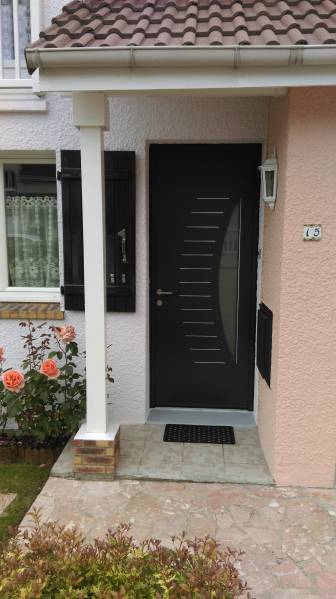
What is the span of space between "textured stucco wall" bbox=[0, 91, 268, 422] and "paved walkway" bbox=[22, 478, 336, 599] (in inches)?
56.0

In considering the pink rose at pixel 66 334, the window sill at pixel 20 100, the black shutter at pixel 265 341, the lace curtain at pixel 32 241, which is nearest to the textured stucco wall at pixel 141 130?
the window sill at pixel 20 100

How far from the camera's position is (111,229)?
464cm

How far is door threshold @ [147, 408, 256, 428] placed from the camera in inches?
194

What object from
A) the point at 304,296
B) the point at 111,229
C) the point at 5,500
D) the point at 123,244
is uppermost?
the point at 111,229

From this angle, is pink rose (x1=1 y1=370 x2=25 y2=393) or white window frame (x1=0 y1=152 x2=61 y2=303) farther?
white window frame (x1=0 y1=152 x2=61 y2=303)

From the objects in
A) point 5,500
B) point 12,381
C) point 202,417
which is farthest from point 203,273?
point 5,500

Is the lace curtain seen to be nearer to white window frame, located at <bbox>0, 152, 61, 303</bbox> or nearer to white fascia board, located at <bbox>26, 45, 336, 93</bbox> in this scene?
white window frame, located at <bbox>0, 152, 61, 303</bbox>

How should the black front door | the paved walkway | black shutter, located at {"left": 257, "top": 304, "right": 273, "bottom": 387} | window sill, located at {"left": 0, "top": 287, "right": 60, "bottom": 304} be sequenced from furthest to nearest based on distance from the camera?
window sill, located at {"left": 0, "top": 287, "right": 60, "bottom": 304} → the black front door → black shutter, located at {"left": 257, "top": 304, "right": 273, "bottom": 387} → the paved walkway

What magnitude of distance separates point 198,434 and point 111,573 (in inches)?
109

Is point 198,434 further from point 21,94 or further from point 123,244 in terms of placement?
point 21,94

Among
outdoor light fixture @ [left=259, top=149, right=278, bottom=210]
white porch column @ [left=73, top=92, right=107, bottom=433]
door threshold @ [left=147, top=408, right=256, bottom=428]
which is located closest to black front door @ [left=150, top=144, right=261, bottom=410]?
door threshold @ [left=147, top=408, right=256, bottom=428]

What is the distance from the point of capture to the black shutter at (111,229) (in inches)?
179

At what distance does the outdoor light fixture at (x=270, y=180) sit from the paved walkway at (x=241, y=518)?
2.24 m

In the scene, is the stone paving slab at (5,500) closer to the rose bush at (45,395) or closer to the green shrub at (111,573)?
the rose bush at (45,395)
